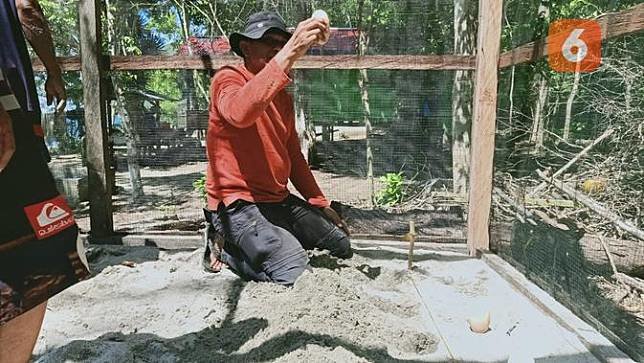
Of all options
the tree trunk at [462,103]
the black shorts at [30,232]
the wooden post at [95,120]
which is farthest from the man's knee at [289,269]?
the wooden post at [95,120]

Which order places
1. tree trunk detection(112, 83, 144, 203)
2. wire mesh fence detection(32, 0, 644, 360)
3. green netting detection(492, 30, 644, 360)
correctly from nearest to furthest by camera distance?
1. green netting detection(492, 30, 644, 360)
2. wire mesh fence detection(32, 0, 644, 360)
3. tree trunk detection(112, 83, 144, 203)

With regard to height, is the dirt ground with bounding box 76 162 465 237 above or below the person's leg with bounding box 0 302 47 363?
below

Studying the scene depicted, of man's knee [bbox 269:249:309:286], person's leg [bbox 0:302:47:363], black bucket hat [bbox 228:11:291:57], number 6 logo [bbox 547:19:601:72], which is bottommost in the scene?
man's knee [bbox 269:249:309:286]

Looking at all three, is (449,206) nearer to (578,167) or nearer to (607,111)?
(578,167)

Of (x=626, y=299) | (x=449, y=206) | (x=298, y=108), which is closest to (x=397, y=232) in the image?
(x=449, y=206)

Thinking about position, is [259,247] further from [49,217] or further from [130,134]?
[130,134]

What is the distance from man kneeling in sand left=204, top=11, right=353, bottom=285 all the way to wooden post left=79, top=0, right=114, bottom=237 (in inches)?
37.7

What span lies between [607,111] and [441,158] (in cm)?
154

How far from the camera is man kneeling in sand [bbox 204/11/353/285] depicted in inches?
101

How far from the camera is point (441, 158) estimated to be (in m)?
3.54

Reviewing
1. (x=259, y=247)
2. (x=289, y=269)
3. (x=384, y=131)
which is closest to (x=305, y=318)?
(x=289, y=269)

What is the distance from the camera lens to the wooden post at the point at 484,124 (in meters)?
3.18

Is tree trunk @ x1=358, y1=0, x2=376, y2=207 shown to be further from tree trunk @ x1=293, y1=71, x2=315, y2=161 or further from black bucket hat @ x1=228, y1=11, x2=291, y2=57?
black bucket hat @ x1=228, y1=11, x2=291, y2=57

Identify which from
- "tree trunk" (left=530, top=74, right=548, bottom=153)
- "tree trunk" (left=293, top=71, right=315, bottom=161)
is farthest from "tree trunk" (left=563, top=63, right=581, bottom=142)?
"tree trunk" (left=293, top=71, right=315, bottom=161)
